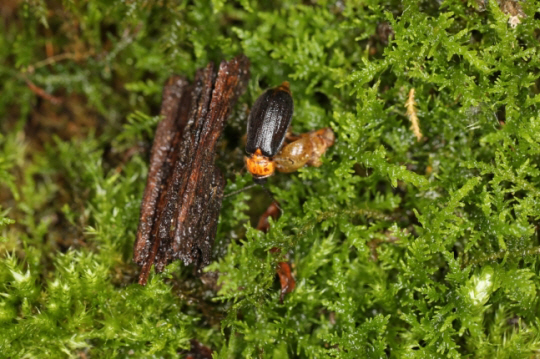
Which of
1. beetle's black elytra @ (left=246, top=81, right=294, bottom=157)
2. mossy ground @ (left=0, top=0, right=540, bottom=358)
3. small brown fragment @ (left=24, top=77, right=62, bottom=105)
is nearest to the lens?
mossy ground @ (left=0, top=0, right=540, bottom=358)

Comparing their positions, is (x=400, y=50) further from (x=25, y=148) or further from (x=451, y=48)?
(x=25, y=148)

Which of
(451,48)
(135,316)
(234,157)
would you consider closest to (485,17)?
(451,48)

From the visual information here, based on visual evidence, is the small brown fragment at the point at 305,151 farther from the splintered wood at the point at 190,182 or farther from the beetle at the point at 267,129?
the splintered wood at the point at 190,182

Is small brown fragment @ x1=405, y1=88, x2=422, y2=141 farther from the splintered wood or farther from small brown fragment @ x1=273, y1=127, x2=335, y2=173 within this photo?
the splintered wood

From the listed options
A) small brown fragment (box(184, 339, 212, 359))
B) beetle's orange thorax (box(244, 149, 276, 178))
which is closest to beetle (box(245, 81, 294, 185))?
beetle's orange thorax (box(244, 149, 276, 178))

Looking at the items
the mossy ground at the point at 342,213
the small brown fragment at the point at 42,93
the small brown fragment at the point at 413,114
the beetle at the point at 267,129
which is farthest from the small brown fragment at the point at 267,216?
the small brown fragment at the point at 42,93

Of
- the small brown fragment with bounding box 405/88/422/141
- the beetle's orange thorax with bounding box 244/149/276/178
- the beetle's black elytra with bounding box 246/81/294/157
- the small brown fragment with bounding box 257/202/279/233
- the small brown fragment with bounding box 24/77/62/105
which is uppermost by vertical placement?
the small brown fragment with bounding box 405/88/422/141
